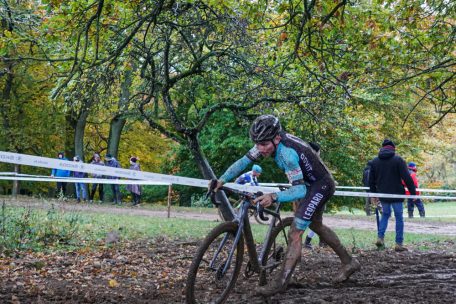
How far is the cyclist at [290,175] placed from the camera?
6.23m

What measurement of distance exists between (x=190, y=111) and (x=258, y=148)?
68.0ft

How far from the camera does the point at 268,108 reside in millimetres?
11914

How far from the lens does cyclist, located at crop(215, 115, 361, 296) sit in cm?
623

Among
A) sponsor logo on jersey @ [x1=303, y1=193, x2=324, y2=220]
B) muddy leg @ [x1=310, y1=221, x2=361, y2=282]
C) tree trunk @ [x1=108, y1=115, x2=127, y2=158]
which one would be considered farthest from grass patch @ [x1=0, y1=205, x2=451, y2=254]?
tree trunk @ [x1=108, y1=115, x2=127, y2=158]

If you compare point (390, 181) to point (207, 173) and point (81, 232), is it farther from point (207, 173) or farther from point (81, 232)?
point (81, 232)

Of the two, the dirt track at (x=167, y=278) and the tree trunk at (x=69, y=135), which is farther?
the tree trunk at (x=69, y=135)

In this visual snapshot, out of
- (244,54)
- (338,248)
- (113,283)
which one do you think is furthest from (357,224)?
(113,283)

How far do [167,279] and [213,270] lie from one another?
1.92 metres

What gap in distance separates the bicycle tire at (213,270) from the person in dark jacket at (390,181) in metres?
6.01

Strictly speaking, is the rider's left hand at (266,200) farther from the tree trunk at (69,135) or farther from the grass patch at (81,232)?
the tree trunk at (69,135)

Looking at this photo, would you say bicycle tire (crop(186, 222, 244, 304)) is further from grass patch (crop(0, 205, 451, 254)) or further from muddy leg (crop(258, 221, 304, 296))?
grass patch (crop(0, 205, 451, 254))

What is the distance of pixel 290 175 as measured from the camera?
20.7ft

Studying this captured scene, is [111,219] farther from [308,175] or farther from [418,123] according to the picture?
[418,123]

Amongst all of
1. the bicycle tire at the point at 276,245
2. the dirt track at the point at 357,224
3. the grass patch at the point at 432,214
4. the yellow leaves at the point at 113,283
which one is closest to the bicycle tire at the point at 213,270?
the bicycle tire at the point at 276,245
